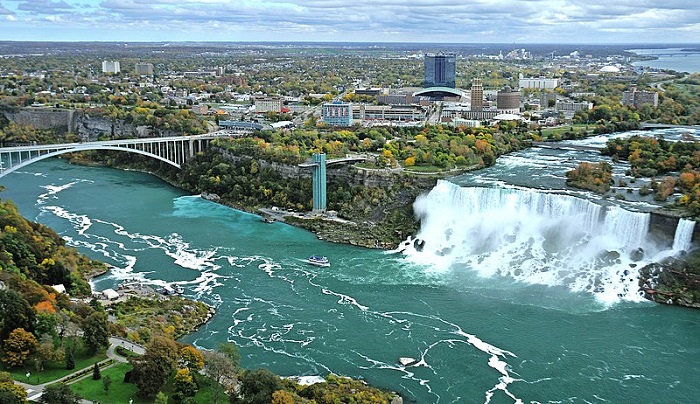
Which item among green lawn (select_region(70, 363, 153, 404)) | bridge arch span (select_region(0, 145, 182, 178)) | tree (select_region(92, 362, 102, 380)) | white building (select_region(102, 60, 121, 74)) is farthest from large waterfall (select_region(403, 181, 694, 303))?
white building (select_region(102, 60, 121, 74))

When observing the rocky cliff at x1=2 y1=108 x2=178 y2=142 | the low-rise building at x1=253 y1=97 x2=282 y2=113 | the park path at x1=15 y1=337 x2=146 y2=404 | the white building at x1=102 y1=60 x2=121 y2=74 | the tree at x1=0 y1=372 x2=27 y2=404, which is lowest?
the park path at x1=15 y1=337 x2=146 y2=404

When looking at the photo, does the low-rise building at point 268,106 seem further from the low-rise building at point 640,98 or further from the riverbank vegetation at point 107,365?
the riverbank vegetation at point 107,365

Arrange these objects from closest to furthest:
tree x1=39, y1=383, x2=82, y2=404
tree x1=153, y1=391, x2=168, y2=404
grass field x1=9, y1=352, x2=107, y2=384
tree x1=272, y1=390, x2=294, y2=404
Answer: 1. tree x1=39, y1=383, x2=82, y2=404
2. tree x1=153, y1=391, x2=168, y2=404
3. tree x1=272, y1=390, x2=294, y2=404
4. grass field x1=9, y1=352, x2=107, y2=384

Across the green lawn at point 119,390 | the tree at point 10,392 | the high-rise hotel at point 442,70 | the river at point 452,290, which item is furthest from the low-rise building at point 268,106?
the tree at point 10,392

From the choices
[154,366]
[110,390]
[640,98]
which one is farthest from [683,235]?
[640,98]

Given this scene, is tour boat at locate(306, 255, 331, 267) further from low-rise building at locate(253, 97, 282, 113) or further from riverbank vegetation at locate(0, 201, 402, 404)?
low-rise building at locate(253, 97, 282, 113)

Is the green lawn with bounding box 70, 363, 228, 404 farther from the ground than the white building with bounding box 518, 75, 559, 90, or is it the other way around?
the white building with bounding box 518, 75, 559, 90
